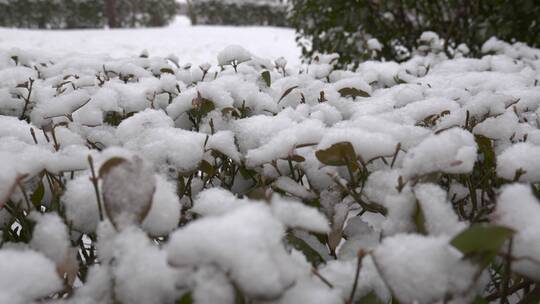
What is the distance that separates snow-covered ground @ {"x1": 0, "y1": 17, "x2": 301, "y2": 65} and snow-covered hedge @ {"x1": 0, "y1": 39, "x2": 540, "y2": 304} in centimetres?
780

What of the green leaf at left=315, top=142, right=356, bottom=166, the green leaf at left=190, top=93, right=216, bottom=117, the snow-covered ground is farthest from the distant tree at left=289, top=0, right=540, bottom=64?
the snow-covered ground

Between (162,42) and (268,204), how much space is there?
1069cm

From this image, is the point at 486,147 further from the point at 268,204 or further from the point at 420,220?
the point at 268,204

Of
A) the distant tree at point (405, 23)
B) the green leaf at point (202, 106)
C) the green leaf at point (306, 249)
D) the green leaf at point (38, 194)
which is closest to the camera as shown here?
the green leaf at point (306, 249)

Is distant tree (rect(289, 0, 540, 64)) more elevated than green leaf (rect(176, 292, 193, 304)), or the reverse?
distant tree (rect(289, 0, 540, 64))

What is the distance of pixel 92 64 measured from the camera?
2.27m

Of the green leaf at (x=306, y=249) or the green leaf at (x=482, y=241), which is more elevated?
the green leaf at (x=482, y=241)

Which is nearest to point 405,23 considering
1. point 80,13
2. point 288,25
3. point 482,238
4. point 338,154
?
point 338,154

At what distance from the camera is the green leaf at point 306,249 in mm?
818

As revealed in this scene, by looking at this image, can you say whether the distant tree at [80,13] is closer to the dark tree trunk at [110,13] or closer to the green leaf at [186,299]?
the dark tree trunk at [110,13]

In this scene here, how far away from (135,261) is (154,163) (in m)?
0.36

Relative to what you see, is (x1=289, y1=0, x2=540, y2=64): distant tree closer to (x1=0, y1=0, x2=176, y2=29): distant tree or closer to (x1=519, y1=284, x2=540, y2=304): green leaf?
(x1=519, y1=284, x2=540, y2=304): green leaf

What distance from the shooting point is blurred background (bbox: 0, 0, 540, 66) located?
11.7 feet

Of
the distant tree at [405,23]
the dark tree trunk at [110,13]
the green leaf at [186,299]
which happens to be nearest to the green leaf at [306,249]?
the green leaf at [186,299]
